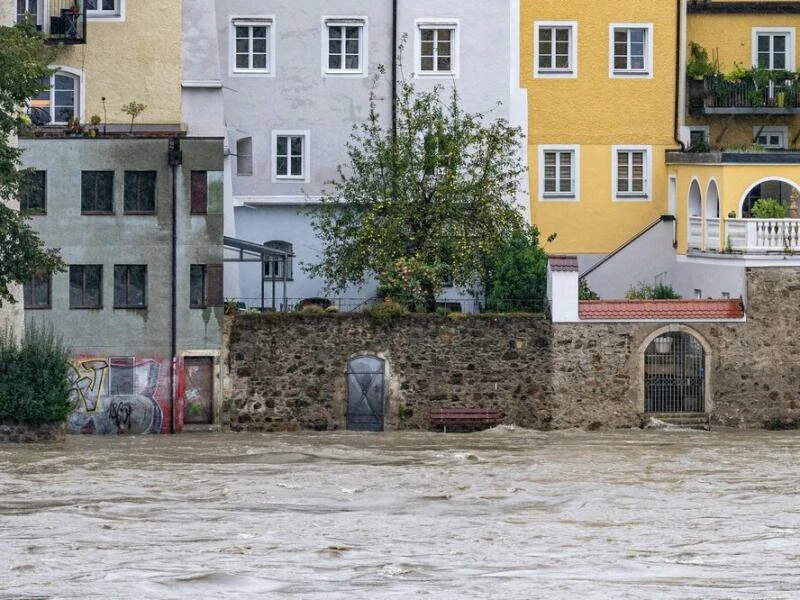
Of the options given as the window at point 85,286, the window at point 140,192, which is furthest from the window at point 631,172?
the window at point 85,286

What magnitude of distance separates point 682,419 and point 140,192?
1454 centimetres

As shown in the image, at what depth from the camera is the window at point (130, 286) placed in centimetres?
6431

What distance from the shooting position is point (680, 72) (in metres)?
72.9

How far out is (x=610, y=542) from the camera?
44.7 m

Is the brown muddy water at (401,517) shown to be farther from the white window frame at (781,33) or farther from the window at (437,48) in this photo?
the white window frame at (781,33)

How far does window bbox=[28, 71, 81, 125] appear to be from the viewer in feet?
225

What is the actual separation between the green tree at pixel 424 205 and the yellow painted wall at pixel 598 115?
3.69 meters

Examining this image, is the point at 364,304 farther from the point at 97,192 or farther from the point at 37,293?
the point at 37,293

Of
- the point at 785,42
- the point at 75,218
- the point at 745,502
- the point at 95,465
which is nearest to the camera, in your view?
the point at 745,502

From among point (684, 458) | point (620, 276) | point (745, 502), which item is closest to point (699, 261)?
point (620, 276)

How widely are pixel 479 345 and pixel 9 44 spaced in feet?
47.2

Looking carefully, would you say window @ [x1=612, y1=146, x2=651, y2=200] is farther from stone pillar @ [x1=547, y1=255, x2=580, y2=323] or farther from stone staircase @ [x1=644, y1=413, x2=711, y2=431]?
stone staircase @ [x1=644, y1=413, x2=711, y2=431]

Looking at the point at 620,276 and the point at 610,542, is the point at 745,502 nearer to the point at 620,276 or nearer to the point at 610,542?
the point at 610,542

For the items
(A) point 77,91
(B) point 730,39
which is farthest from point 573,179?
(A) point 77,91
